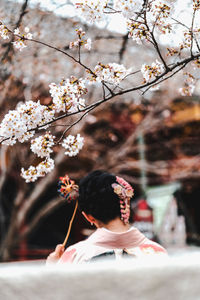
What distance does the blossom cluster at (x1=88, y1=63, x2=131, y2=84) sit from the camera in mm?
1889

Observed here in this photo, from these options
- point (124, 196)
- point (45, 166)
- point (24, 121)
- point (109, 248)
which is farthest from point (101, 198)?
point (24, 121)

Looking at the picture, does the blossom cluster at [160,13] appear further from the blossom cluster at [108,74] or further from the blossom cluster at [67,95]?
the blossom cluster at [67,95]

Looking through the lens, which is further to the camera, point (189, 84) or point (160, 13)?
point (189, 84)

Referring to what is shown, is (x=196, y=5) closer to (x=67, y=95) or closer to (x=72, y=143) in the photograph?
(x=67, y=95)

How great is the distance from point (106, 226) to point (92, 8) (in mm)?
1063

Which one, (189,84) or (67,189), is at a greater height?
(189,84)

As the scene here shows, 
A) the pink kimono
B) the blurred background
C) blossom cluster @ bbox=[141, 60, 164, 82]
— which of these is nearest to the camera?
the pink kimono

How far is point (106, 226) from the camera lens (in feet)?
5.75

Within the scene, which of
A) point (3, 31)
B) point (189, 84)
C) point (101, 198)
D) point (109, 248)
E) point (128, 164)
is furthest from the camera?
point (128, 164)

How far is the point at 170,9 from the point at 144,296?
1672 mm

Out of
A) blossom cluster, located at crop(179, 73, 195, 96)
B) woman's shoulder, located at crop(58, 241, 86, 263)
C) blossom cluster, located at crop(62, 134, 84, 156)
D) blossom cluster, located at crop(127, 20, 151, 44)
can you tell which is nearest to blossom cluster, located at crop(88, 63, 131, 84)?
blossom cluster, located at crop(127, 20, 151, 44)

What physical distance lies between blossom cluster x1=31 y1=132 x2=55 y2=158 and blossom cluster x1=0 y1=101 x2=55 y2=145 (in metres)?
0.06

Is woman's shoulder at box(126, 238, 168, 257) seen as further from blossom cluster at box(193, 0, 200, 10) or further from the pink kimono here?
blossom cluster at box(193, 0, 200, 10)

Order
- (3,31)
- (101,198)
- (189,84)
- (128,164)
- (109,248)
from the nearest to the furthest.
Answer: (109,248) → (101,198) → (3,31) → (189,84) → (128,164)
